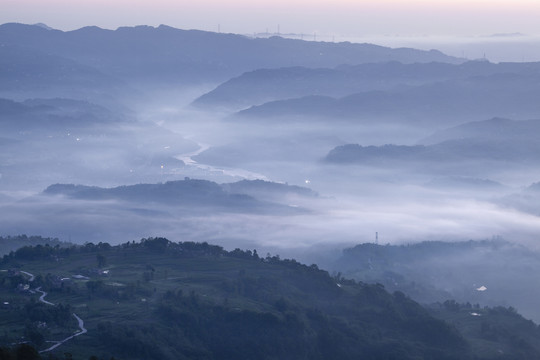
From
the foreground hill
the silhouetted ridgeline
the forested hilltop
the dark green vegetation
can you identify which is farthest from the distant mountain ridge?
the silhouetted ridgeline

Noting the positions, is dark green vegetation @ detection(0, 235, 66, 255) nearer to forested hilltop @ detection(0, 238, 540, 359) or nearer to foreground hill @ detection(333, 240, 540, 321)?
forested hilltop @ detection(0, 238, 540, 359)

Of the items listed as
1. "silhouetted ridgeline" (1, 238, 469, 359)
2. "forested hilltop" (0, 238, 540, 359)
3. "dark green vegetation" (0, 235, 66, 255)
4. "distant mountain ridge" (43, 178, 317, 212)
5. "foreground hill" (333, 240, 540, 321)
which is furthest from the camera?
"distant mountain ridge" (43, 178, 317, 212)

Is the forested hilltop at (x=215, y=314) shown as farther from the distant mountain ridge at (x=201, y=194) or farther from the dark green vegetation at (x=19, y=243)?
the distant mountain ridge at (x=201, y=194)

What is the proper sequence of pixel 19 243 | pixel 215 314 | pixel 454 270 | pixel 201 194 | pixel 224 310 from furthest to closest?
1. pixel 201 194
2. pixel 454 270
3. pixel 19 243
4. pixel 224 310
5. pixel 215 314

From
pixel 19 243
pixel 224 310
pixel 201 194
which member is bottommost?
pixel 224 310

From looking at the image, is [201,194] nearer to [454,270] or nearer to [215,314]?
[454,270]

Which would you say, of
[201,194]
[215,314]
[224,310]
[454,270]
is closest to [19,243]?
[215,314]

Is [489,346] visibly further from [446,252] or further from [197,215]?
[197,215]

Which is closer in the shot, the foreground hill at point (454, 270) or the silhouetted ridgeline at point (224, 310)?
the silhouetted ridgeline at point (224, 310)

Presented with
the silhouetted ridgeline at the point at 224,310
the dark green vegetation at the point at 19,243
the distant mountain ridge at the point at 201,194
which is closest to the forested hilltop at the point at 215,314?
the silhouetted ridgeline at the point at 224,310

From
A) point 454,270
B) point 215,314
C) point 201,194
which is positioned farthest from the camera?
point 201,194
